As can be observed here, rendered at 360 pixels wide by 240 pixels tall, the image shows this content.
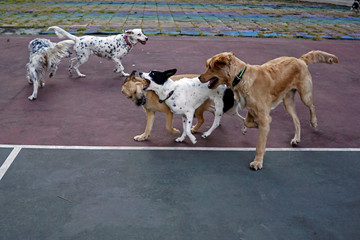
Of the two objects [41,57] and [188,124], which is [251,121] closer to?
[188,124]

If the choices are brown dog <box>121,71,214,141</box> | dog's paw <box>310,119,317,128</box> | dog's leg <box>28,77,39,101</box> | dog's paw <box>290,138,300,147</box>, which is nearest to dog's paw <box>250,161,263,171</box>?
dog's paw <box>290,138,300,147</box>

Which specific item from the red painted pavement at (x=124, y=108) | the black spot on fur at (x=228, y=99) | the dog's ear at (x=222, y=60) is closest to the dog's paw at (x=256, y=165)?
the red painted pavement at (x=124, y=108)

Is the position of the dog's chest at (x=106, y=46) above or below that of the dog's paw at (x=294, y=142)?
above

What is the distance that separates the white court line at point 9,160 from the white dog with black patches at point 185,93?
8.29 feet

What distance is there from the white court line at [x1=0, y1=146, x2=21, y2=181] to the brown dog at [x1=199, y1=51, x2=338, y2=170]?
3.46m

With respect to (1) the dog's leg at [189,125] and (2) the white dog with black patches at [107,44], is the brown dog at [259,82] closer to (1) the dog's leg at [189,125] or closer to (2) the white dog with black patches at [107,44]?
(1) the dog's leg at [189,125]

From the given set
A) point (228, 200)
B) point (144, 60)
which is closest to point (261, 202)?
point (228, 200)

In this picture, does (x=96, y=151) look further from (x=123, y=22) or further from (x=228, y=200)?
(x=123, y=22)

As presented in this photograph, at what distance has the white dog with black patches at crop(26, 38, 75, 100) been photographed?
9.07m

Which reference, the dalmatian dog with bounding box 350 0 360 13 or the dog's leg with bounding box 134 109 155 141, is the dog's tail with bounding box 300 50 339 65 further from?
the dalmatian dog with bounding box 350 0 360 13

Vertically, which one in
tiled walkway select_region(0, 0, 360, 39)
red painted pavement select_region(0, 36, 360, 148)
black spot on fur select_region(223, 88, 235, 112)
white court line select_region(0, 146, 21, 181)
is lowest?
tiled walkway select_region(0, 0, 360, 39)

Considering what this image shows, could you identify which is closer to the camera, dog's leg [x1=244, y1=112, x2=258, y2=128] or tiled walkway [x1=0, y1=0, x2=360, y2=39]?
dog's leg [x1=244, y1=112, x2=258, y2=128]

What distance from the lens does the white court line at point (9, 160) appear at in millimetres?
5983

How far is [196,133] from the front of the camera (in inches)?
295
